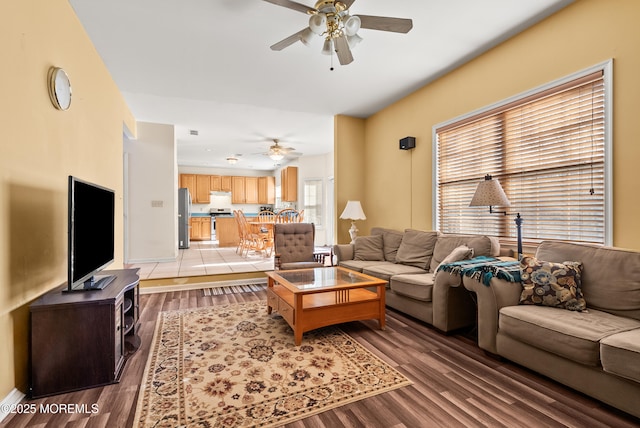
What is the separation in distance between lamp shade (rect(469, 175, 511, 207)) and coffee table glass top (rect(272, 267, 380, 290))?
4.02ft

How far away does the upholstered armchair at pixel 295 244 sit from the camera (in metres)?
4.49

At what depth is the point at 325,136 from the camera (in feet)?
22.7

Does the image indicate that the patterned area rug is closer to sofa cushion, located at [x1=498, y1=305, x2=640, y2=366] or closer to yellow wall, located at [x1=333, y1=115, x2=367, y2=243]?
yellow wall, located at [x1=333, y1=115, x2=367, y2=243]

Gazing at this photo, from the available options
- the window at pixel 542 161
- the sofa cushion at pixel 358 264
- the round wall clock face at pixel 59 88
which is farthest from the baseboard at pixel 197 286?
the window at pixel 542 161

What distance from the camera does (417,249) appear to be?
3768 mm

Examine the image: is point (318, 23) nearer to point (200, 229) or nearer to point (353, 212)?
point (353, 212)

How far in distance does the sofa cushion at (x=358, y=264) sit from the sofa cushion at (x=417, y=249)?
13.1 inches

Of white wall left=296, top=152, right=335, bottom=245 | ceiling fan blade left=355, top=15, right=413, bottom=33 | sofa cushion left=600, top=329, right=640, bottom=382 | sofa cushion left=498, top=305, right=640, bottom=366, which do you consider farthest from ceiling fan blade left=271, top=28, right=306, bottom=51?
white wall left=296, top=152, right=335, bottom=245

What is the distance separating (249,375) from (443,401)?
4.09 feet

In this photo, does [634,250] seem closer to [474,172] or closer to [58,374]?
[474,172]

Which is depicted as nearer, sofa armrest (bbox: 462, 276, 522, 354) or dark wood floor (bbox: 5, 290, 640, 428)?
dark wood floor (bbox: 5, 290, 640, 428)

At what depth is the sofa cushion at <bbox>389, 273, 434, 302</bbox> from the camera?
2.90 metres

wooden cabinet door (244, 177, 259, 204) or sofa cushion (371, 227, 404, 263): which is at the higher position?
wooden cabinet door (244, 177, 259, 204)

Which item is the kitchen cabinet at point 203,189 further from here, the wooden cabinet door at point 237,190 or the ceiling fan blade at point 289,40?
the ceiling fan blade at point 289,40
